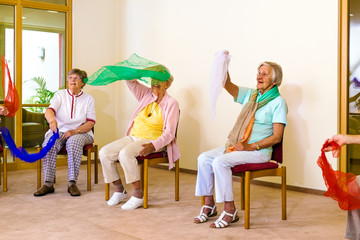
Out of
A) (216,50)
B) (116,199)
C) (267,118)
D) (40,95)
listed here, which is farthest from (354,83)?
(40,95)

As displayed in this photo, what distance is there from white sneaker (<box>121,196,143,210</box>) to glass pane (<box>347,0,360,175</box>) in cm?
194

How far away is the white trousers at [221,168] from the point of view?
10.4 feet

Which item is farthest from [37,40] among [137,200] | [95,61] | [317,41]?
[317,41]

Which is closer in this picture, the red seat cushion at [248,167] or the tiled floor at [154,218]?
the tiled floor at [154,218]

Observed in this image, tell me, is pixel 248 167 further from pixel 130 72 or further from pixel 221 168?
pixel 130 72

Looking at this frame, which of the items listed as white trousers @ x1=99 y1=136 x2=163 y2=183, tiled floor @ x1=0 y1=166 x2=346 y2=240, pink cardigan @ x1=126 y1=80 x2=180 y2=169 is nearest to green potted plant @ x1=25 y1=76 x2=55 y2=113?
tiled floor @ x1=0 y1=166 x2=346 y2=240

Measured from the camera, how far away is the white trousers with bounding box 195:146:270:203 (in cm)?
318

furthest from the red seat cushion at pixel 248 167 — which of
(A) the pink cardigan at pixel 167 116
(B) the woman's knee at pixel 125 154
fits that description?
(B) the woman's knee at pixel 125 154

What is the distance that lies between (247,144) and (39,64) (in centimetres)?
348

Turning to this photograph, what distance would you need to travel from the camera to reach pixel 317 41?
4172 mm

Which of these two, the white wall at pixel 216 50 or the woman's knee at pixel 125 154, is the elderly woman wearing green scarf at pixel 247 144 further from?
the white wall at pixel 216 50

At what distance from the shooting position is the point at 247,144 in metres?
3.36

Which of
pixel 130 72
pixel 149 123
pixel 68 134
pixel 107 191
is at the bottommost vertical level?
pixel 107 191

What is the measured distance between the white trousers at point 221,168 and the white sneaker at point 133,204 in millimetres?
613
